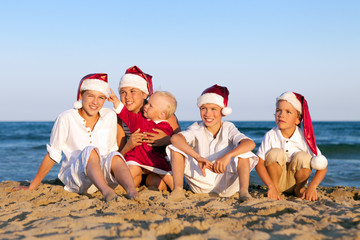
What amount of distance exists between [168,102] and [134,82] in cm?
60

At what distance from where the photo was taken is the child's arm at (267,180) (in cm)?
366

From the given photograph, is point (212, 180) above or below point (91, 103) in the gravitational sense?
below

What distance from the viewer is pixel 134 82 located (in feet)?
14.8

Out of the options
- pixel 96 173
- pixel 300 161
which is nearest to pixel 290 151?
pixel 300 161

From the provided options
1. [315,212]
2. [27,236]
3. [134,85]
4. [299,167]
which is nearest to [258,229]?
[315,212]

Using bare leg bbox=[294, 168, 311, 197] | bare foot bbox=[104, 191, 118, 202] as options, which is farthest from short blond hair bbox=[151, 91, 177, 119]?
bare leg bbox=[294, 168, 311, 197]

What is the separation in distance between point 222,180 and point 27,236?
219 centimetres

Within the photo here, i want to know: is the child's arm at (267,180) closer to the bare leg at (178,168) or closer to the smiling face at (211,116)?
the smiling face at (211,116)

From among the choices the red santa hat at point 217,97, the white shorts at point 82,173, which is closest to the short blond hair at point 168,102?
the red santa hat at point 217,97

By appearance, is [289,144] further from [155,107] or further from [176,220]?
[176,220]

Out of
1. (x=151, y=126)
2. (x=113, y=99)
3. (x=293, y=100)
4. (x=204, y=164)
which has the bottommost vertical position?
(x=204, y=164)

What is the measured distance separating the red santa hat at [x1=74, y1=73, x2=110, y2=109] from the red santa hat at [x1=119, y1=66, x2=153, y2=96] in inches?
16.9

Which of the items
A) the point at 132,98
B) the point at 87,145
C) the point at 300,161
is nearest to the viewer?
the point at 300,161

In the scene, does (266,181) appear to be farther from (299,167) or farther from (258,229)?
(258,229)
